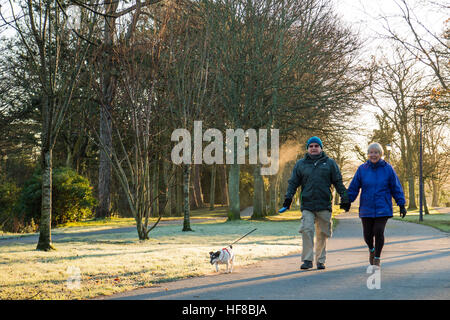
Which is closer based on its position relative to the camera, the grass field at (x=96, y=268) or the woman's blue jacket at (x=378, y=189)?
the grass field at (x=96, y=268)

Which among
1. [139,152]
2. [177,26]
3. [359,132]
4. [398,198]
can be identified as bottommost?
[398,198]

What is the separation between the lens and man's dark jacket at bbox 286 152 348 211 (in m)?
7.93

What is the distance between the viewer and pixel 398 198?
769 cm

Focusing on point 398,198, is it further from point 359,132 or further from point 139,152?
point 359,132

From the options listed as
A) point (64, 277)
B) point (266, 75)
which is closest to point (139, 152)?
point (64, 277)

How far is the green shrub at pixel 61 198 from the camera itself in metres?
23.1

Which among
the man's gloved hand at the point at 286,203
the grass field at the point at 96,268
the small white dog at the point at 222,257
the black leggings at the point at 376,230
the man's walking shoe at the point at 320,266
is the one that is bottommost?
the grass field at the point at 96,268

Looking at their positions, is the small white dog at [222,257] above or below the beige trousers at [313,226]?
below

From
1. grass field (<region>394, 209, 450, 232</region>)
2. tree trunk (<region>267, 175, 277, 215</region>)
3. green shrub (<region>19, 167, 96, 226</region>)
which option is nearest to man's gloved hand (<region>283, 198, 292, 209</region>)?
grass field (<region>394, 209, 450, 232</region>)

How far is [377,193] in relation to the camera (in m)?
7.69

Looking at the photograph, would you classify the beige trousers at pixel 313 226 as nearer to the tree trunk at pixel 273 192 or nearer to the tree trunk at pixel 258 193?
the tree trunk at pixel 258 193

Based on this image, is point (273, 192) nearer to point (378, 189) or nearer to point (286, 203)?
point (286, 203)

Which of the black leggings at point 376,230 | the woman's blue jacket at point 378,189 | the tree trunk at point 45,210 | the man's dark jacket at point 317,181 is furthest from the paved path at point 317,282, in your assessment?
the tree trunk at point 45,210

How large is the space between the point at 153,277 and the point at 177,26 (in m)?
11.5
